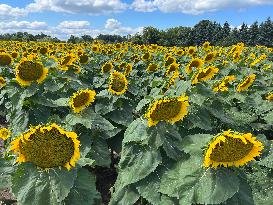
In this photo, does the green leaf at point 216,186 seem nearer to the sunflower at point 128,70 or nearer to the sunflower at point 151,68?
the sunflower at point 128,70

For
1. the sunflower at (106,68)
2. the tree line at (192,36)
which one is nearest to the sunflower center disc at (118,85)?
the sunflower at (106,68)

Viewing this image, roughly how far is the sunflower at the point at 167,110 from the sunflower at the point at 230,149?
34.5 inches

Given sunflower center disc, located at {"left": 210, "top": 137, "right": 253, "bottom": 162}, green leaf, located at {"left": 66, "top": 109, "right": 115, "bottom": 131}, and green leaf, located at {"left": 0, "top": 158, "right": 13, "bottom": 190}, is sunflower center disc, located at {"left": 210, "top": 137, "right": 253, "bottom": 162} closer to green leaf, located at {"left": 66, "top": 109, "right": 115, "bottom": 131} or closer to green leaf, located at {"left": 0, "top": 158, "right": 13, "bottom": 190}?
green leaf, located at {"left": 0, "top": 158, "right": 13, "bottom": 190}

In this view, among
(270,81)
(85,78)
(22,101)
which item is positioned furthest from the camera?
(85,78)

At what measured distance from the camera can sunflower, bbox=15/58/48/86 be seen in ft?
19.2

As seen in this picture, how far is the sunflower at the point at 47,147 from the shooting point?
117 inches

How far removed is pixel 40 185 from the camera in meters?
2.97

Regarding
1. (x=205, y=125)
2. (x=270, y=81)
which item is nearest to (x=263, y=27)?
(x=270, y=81)

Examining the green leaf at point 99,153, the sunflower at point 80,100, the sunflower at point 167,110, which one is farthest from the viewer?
the green leaf at point 99,153

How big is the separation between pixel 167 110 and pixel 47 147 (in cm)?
137

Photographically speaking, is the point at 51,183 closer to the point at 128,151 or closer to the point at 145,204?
the point at 128,151

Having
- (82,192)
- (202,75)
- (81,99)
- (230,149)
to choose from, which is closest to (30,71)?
(81,99)

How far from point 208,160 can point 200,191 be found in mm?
247

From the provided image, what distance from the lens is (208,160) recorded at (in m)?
3.05
